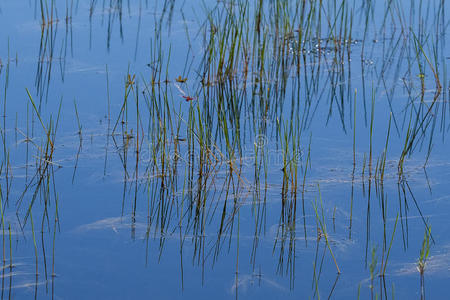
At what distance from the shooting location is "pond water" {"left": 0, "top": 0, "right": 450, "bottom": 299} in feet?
7.86

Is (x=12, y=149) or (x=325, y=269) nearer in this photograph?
(x=325, y=269)

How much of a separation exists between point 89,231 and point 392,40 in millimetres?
2708

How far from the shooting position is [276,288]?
2314 mm

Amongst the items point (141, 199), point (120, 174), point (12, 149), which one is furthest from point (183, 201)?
point (12, 149)

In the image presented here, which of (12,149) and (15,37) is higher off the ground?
(15,37)

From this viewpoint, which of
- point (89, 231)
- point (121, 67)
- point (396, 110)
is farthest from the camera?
point (121, 67)

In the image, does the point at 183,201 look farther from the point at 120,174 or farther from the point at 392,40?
the point at 392,40

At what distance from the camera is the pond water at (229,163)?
2.40 meters

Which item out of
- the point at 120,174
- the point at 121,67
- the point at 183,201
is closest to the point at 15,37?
the point at 121,67

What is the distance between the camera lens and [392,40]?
4.71 m

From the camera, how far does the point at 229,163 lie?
304cm

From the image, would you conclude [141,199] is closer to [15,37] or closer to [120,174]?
[120,174]

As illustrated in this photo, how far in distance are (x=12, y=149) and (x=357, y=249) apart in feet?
5.04

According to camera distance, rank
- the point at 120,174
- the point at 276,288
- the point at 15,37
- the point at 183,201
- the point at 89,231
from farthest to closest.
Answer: the point at 15,37 → the point at 120,174 → the point at 183,201 → the point at 89,231 → the point at 276,288
